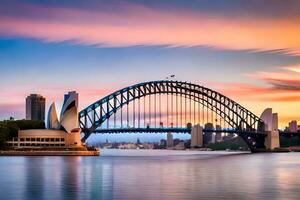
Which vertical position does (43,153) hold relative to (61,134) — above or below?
below

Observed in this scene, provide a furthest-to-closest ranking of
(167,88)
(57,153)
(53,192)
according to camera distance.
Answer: (167,88)
(57,153)
(53,192)

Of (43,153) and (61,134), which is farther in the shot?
(61,134)

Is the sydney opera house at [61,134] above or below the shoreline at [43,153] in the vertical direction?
above

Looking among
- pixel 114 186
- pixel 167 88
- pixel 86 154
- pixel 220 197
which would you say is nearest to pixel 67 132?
pixel 86 154

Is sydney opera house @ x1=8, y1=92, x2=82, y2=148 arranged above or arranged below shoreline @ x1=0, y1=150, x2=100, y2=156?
above

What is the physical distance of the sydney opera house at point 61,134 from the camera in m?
166

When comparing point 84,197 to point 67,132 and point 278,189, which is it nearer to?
point 278,189

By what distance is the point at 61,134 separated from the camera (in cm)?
17038

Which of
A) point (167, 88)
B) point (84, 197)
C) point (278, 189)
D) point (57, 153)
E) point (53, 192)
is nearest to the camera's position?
point (84, 197)

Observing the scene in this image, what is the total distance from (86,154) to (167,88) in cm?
3043

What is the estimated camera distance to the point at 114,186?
58594 mm

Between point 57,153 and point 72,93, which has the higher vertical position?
point 72,93

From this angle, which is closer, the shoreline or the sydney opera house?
the shoreline

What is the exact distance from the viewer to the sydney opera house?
166 m
